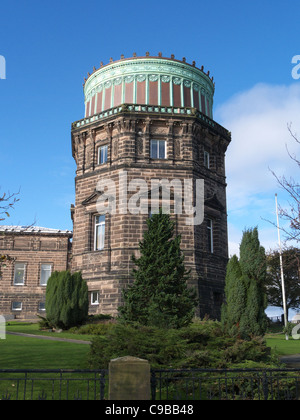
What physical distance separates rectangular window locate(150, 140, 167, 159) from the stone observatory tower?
0.22 ft

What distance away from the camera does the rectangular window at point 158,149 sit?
2902 cm

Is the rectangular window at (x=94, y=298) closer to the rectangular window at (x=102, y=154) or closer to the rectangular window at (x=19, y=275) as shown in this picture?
the rectangular window at (x=102, y=154)

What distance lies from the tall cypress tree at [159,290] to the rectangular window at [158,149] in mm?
11600

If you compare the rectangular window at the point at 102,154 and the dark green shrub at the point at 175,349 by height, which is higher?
the rectangular window at the point at 102,154

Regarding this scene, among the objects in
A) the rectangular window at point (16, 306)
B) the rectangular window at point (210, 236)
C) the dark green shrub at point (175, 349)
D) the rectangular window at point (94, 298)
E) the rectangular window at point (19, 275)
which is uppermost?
the rectangular window at point (210, 236)

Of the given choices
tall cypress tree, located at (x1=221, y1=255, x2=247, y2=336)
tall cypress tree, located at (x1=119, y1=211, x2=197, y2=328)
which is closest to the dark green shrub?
tall cypress tree, located at (x1=221, y1=255, x2=247, y2=336)

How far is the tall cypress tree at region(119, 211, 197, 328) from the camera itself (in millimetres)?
15578

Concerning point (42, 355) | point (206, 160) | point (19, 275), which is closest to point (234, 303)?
point (42, 355)

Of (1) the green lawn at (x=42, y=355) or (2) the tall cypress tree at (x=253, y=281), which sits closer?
(1) the green lawn at (x=42, y=355)

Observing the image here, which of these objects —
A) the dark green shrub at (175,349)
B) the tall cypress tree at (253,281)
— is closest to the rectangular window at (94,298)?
the tall cypress tree at (253,281)

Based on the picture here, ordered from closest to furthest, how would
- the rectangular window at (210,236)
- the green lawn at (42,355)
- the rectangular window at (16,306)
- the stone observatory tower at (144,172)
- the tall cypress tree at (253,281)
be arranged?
the green lawn at (42,355) < the tall cypress tree at (253,281) < the stone observatory tower at (144,172) < the rectangular window at (210,236) < the rectangular window at (16,306)

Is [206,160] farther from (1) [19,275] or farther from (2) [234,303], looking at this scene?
(1) [19,275]

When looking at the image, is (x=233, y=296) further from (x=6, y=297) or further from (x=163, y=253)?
(x=6, y=297)

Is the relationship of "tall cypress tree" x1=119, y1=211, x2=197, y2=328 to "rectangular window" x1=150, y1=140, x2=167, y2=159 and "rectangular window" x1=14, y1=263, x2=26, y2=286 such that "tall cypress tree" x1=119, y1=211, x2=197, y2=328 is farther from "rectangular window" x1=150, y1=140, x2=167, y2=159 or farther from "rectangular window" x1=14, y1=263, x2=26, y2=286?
"rectangular window" x1=14, y1=263, x2=26, y2=286
